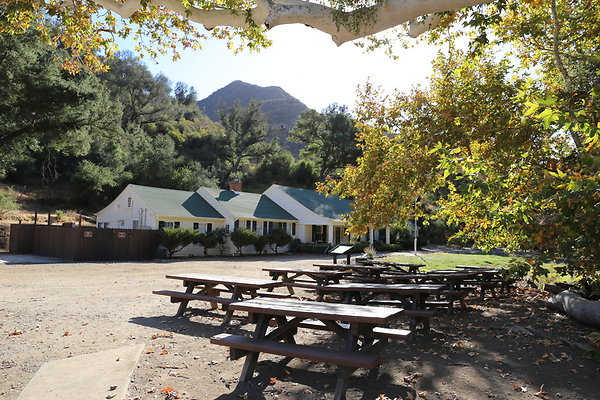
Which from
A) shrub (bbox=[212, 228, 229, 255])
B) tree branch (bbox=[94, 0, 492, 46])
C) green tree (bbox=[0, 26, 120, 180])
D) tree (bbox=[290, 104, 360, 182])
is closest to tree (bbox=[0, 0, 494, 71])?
tree branch (bbox=[94, 0, 492, 46])

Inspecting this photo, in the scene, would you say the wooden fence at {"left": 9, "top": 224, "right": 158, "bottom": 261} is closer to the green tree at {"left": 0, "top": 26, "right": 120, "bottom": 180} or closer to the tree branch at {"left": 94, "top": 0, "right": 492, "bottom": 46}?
the green tree at {"left": 0, "top": 26, "right": 120, "bottom": 180}

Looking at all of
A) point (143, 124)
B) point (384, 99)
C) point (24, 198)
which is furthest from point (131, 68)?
point (384, 99)

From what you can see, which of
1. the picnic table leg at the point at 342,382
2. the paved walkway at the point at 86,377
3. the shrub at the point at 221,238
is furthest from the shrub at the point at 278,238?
the picnic table leg at the point at 342,382

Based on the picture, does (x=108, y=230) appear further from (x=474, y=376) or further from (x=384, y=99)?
(x=474, y=376)

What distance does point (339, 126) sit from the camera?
6169 cm

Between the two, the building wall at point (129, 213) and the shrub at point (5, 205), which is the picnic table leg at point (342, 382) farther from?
the shrub at point (5, 205)

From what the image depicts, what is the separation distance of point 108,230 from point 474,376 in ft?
75.6

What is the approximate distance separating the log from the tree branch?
18.6 ft

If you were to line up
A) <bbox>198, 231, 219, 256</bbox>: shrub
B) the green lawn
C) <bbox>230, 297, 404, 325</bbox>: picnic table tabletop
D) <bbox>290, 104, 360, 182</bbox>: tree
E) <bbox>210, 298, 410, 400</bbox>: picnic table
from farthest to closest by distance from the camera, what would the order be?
<bbox>290, 104, 360, 182</bbox>: tree
<bbox>198, 231, 219, 256</bbox>: shrub
the green lawn
<bbox>230, 297, 404, 325</bbox>: picnic table tabletop
<bbox>210, 298, 410, 400</bbox>: picnic table

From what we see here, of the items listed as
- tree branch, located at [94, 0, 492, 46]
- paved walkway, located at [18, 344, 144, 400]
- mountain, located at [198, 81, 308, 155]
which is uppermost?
mountain, located at [198, 81, 308, 155]

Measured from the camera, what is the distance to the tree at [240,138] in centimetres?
6256

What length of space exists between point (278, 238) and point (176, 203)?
8040 millimetres

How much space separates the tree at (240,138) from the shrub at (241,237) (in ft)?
106

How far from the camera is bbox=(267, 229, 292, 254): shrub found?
108 ft
